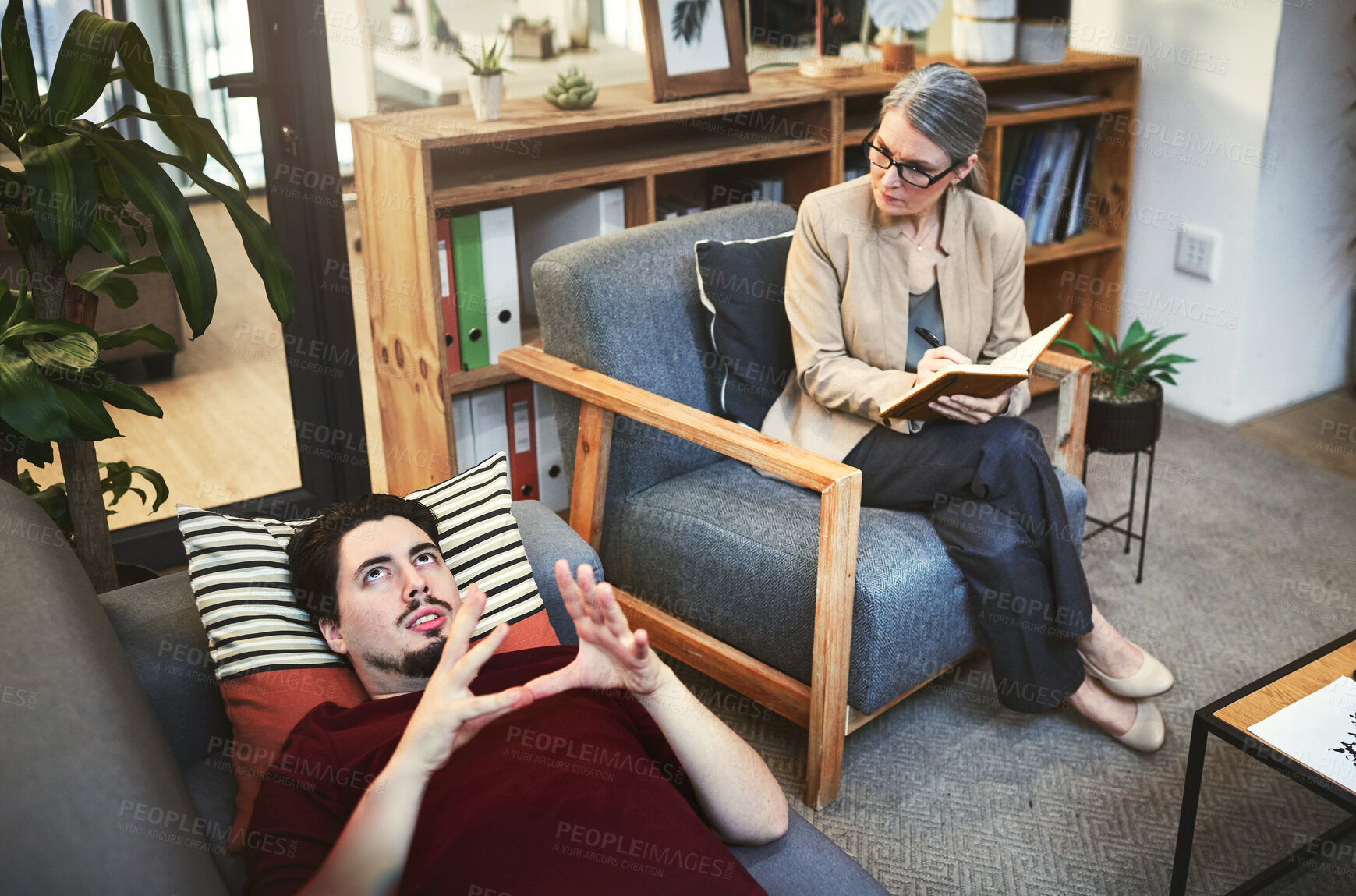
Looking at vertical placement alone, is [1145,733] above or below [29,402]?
below

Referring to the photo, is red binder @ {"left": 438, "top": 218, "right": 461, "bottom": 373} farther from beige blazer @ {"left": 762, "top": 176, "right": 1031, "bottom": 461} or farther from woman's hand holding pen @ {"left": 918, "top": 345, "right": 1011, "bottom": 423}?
woman's hand holding pen @ {"left": 918, "top": 345, "right": 1011, "bottom": 423}

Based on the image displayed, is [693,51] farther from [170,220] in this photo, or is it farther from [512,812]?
[512,812]

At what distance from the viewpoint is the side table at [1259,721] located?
1.46 metres

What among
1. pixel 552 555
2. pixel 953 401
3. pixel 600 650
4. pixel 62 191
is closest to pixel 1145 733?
pixel 953 401

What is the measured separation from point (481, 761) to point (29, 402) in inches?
30.9

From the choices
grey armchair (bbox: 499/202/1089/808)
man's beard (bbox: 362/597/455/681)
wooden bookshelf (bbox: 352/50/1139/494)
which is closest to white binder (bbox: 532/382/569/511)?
wooden bookshelf (bbox: 352/50/1139/494)

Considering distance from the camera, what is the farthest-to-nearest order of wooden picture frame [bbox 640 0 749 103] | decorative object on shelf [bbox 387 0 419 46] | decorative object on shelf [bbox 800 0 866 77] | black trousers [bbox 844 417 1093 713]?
decorative object on shelf [bbox 387 0 419 46] → decorative object on shelf [bbox 800 0 866 77] → wooden picture frame [bbox 640 0 749 103] → black trousers [bbox 844 417 1093 713]

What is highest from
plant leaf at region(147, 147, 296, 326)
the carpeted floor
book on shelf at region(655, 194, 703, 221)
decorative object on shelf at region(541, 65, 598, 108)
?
decorative object on shelf at region(541, 65, 598, 108)

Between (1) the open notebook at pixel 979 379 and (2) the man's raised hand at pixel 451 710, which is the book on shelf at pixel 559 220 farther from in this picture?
(2) the man's raised hand at pixel 451 710

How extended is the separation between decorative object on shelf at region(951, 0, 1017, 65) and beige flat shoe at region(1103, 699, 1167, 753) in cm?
183

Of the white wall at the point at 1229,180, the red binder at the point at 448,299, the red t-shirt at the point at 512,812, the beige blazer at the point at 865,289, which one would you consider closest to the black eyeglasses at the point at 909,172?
the beige blazer at the point at 865,289

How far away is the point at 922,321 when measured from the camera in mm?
2168

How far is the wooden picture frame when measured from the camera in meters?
2.58

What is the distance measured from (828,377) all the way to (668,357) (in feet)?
1.05
